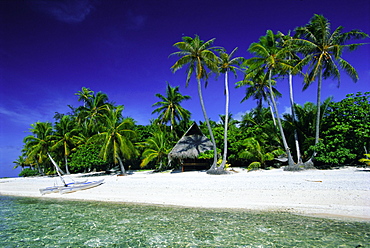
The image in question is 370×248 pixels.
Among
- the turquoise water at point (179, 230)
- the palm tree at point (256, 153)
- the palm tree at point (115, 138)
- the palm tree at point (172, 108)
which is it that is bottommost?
the turquoise water at point (179, 230)

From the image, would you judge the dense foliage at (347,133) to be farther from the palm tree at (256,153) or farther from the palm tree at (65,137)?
the palm tree at (65,137)

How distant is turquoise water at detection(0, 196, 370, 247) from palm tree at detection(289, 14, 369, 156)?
10.8 m

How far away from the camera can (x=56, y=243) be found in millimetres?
4465

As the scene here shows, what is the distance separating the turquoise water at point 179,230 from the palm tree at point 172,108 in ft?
55.4

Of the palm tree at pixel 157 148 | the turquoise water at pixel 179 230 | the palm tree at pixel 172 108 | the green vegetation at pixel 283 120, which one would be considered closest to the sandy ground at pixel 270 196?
the turquoise water at pixel 179 230

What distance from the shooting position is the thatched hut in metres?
16.8

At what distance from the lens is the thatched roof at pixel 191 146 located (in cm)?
1677

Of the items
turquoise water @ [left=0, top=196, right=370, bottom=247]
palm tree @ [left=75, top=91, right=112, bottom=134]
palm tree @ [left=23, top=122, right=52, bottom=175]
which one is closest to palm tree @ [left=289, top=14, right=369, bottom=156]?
turquoise water @ [left=0, top=196, right=370, bottom=247]

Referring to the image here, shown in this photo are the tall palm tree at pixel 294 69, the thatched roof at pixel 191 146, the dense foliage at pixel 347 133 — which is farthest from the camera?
the thatched roof at pixel 191 146

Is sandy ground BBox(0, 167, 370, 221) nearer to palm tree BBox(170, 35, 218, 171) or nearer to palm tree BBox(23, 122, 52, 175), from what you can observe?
palm tree BBox(170, 35, 218, 171)

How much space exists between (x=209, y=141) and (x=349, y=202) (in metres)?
12.4

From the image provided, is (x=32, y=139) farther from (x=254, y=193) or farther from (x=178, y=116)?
(x=254, y=193)

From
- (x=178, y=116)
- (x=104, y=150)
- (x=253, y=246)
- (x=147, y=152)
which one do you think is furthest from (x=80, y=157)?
(x=253, y=246)

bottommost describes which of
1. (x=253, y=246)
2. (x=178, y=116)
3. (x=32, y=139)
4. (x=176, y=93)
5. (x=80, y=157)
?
(x=253, y=246)
